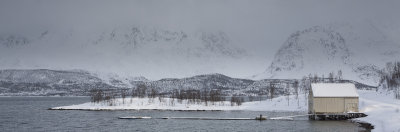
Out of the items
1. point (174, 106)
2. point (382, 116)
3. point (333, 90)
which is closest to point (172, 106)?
point (174, 106)

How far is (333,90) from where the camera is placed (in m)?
120

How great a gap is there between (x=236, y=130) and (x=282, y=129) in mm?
8829

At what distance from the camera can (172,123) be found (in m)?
106

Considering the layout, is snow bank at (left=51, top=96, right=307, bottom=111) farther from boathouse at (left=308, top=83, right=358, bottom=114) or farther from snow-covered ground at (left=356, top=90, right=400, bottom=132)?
boathouse at (left=308, top=83, right=358, bottom=114)

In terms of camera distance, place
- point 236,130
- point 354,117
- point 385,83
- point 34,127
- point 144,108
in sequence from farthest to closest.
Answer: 1. point 385,83
2. point 144,108
3. point 354,117
4. point 34,127
5. point 236,130

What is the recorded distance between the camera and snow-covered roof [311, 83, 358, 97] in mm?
118875

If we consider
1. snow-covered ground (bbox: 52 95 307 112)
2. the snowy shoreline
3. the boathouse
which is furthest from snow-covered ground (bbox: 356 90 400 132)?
the snowy shoreline

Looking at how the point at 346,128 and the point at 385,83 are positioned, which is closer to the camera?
Result: the point at 346,128

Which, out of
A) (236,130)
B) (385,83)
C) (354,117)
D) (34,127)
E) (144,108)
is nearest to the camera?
(236,130)

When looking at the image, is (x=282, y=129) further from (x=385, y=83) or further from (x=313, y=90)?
(x=385, y=83)

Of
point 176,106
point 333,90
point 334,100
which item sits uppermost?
point 333,90

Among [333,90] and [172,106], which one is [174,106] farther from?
[333,90]

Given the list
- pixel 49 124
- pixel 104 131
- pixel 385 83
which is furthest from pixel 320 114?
pixel 385 83

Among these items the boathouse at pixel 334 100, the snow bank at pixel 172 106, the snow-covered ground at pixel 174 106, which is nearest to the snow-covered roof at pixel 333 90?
the boathouse at pixel 334 100
